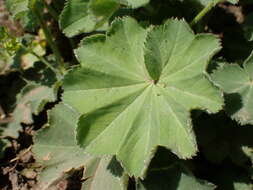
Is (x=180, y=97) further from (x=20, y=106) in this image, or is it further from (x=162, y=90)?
(x=20, y=106)

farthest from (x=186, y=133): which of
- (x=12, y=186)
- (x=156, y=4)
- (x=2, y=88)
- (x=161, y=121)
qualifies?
→ (x=2, y=88)

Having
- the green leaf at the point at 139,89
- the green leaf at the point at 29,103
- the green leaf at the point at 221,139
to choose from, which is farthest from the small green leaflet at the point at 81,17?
the green leaf at the point at 221,139

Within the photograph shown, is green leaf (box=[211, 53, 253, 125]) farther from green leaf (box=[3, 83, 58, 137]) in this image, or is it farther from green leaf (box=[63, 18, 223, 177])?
green leaf (box=[3, 83, 58, 137])

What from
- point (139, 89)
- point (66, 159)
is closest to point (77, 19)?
point (139, 89)

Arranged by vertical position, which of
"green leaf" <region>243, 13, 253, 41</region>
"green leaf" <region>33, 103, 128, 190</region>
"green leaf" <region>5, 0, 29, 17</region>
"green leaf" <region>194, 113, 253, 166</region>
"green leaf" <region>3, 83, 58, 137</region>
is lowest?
"green leaf" <region>194, 113, 253, 166</region>

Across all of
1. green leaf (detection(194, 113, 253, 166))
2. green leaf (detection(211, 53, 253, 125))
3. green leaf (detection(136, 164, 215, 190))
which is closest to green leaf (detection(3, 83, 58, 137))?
green leaf (detection(136, 164, 215, 190))
